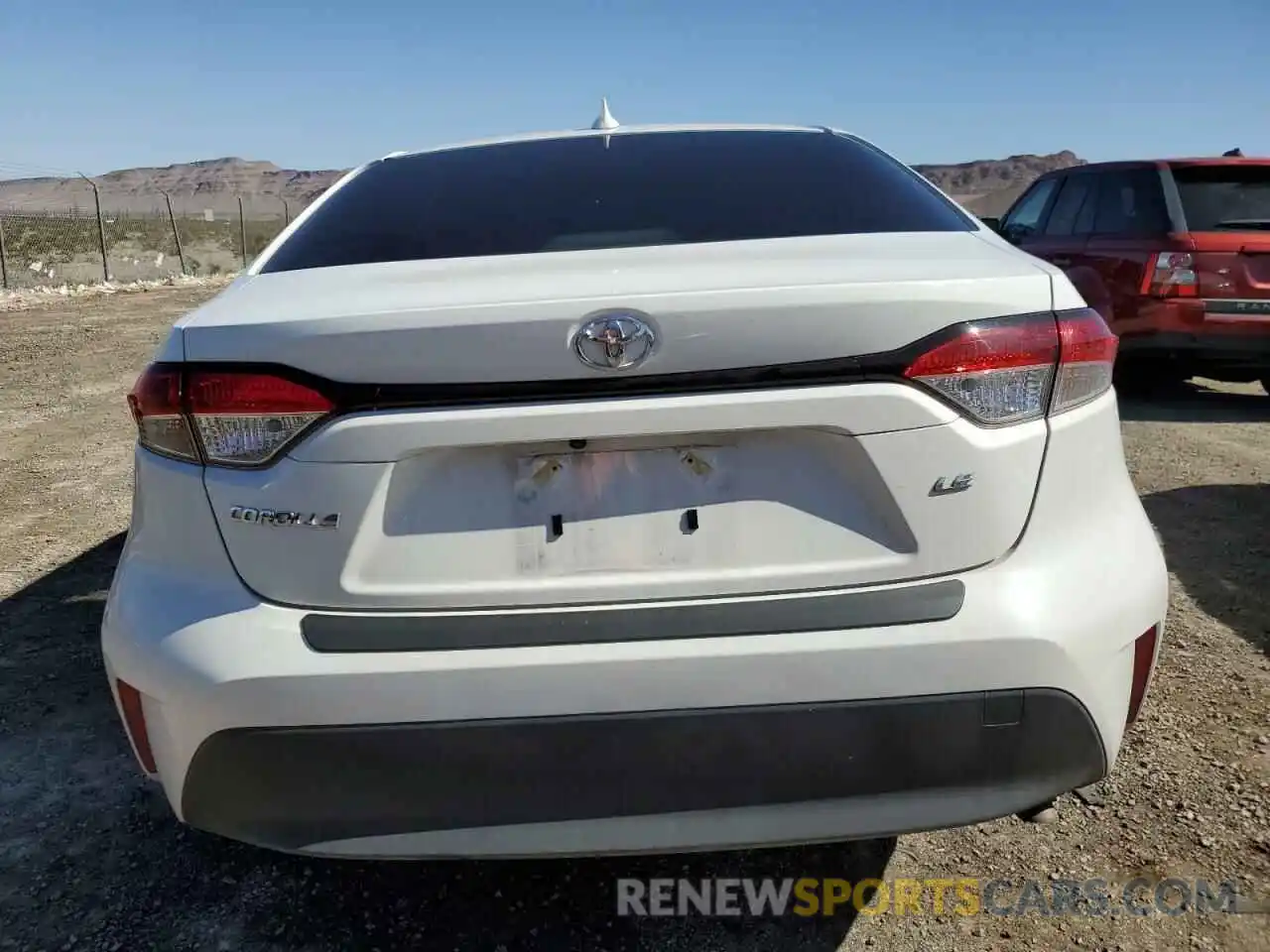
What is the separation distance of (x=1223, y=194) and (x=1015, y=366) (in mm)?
6084

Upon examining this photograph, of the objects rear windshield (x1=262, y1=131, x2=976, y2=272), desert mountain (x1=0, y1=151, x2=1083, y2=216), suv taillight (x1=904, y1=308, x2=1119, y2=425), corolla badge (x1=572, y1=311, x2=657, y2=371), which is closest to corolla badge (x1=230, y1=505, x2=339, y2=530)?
corolla badge (x1=572, y1=311, x2=657, y2=371)

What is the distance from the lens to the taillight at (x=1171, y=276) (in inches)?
250

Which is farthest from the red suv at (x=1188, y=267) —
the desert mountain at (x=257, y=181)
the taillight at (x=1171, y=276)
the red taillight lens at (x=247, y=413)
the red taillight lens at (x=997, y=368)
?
the desert mountain at (x=257, y=181)

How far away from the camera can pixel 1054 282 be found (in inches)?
67.5

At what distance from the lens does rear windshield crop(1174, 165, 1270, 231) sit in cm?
643

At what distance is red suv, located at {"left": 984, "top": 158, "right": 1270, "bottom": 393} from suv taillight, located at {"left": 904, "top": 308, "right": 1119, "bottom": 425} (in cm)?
539

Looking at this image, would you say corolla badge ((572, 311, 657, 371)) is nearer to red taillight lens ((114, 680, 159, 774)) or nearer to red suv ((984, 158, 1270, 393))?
red taillight lens ((114, 680, 159, 774))

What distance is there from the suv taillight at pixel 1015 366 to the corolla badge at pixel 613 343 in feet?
1.40

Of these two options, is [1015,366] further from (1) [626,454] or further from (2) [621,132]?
(2) [621,132]

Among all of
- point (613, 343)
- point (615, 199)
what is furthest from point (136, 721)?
point (615, 199)

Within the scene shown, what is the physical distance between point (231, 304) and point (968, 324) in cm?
129

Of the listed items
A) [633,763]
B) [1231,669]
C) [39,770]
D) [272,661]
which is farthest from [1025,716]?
[39,770]

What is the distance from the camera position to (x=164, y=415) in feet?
5.52

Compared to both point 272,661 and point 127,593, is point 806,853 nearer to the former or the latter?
point 272,661
